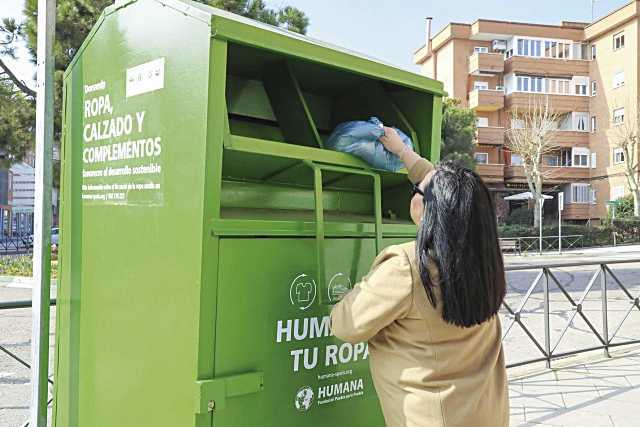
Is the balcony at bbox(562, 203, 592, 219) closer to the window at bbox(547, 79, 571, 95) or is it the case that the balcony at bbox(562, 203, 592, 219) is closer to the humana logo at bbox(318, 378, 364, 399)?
the window at bbox(547, 79, 571, 95)

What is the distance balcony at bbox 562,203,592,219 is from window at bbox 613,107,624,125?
5234mm

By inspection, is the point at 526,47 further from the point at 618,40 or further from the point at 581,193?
the point at 581,193

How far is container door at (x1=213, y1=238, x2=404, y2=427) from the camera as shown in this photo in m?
1.90

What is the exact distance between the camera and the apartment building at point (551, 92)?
117 feet

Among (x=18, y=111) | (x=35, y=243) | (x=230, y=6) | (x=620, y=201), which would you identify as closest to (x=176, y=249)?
(x=35, y=243)

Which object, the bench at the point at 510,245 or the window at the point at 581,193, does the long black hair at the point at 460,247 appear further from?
the window at the point at 581,193

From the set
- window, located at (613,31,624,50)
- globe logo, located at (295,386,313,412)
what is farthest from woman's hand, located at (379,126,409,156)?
window, located at (613,31,624,50)

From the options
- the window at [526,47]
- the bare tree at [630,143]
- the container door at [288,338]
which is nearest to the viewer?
the container door at [288,338]

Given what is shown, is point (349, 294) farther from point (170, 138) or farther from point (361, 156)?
point (170, 138)

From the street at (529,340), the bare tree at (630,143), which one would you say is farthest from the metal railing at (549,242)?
the street at (529,340)

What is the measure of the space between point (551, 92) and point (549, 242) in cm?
1277

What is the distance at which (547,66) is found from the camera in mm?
36781

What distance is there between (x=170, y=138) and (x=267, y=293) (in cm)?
61

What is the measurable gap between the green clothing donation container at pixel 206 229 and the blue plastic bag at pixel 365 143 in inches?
2.5
